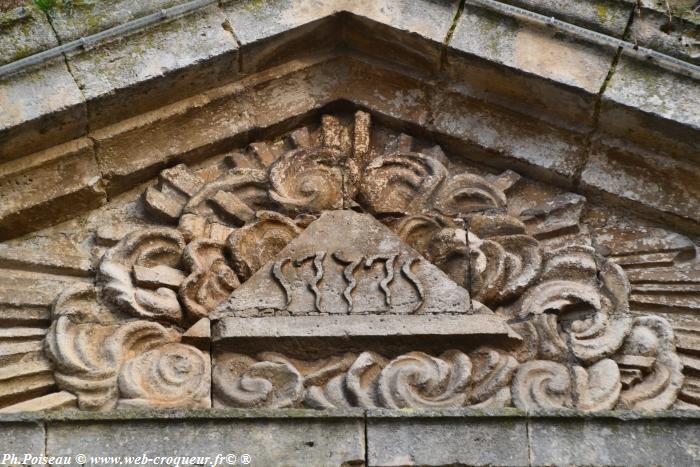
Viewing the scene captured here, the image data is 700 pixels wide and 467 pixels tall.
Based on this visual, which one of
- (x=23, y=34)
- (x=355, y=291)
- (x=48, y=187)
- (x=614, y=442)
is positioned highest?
(x=23, y=34)

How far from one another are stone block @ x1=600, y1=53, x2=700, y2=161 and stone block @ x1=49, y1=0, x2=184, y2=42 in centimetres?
202

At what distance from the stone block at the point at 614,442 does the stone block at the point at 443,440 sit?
0.08 metres

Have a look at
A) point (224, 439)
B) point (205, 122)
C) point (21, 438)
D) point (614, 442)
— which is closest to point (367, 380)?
point (224, 439)

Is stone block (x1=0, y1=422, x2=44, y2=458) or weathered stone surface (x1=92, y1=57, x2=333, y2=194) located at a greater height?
weathered stone surface (x1=92, y1=57, x2=333, y2=194)

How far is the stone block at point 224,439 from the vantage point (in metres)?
5.67

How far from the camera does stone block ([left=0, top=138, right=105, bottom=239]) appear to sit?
254 inches

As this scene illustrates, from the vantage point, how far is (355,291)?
6.30m

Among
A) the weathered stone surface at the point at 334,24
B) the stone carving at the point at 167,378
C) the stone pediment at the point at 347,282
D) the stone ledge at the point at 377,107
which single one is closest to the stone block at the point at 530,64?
the stone ledge at the point at 377,107

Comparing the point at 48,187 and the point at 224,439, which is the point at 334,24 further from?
the point at 224,439

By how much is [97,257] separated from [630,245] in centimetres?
235

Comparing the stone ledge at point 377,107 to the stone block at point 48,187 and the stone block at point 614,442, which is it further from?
the stone block at point 614,442

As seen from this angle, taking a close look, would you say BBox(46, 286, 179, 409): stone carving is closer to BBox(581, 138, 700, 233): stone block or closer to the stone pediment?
the stone pediment

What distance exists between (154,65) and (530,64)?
167 cm

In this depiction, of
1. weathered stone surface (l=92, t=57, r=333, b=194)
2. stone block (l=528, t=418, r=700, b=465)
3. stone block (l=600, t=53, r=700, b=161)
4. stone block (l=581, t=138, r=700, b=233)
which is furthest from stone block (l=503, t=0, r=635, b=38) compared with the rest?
stone block (l=528, t=418, r=700, b=465)
